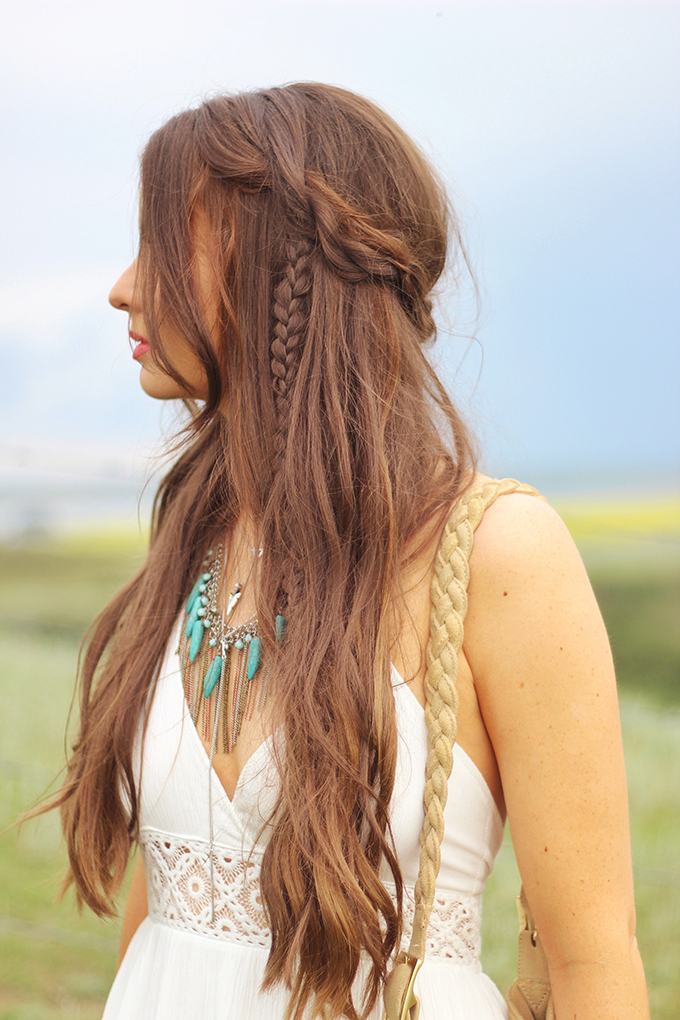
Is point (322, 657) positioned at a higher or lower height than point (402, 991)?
higher

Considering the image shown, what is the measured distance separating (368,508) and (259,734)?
27 centimetres

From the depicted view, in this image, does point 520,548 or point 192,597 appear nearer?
point 520,548

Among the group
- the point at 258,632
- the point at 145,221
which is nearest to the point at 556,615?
the point at 258,632

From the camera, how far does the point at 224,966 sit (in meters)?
0.88

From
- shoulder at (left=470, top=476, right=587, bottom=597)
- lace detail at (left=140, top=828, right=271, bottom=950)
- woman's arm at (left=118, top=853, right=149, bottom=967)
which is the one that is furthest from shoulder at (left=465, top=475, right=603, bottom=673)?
woman's arm at (left=118, top=853, right=149, bottom=967)

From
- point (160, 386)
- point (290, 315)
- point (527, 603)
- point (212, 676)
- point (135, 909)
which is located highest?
point (290, 315)

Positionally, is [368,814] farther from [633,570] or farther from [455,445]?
[633,570]

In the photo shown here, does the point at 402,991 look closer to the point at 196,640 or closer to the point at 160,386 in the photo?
the point at 196,640

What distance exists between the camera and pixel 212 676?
94 centimetres

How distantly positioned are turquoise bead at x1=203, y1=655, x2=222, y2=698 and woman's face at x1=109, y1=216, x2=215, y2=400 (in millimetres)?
334

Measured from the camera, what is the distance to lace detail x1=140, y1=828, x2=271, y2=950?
87 centimetres

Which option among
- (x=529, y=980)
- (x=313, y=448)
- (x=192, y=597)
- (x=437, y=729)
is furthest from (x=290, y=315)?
(x=529, y=980)

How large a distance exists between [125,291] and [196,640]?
1.46 ft

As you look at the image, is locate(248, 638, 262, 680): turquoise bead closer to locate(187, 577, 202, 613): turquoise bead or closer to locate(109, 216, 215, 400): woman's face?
locate(187, 577, 202, 613): turquoise bead
